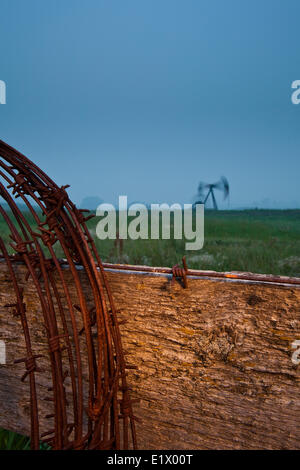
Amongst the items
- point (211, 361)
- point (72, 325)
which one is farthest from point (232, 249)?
point (72, 325)

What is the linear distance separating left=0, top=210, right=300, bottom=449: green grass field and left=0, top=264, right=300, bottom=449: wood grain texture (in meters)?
0.79

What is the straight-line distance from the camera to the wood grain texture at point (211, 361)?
1.35m

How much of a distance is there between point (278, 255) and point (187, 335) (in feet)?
7.68

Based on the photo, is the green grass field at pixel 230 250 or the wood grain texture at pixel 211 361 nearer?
the wood grain texture at pixel 211 361

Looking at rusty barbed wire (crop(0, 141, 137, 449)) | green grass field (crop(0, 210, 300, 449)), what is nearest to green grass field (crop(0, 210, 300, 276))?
green grass field (crop(0, 210, 300, 449))

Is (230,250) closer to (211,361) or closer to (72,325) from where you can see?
(211,361)

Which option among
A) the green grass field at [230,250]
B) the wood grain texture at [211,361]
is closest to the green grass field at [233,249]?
the green grass field at [230,250]

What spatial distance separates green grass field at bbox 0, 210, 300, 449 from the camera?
10.3 ft

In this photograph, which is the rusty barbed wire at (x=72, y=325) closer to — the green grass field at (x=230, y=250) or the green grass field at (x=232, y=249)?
the green grass field at (x=230, y=250)

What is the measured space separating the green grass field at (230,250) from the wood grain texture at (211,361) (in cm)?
79

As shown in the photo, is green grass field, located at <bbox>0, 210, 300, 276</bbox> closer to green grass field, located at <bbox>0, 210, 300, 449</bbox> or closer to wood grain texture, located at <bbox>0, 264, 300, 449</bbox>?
green grass field, located at <bbox>0, 210, 300, 449</bbox>

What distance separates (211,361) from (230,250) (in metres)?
2.36
